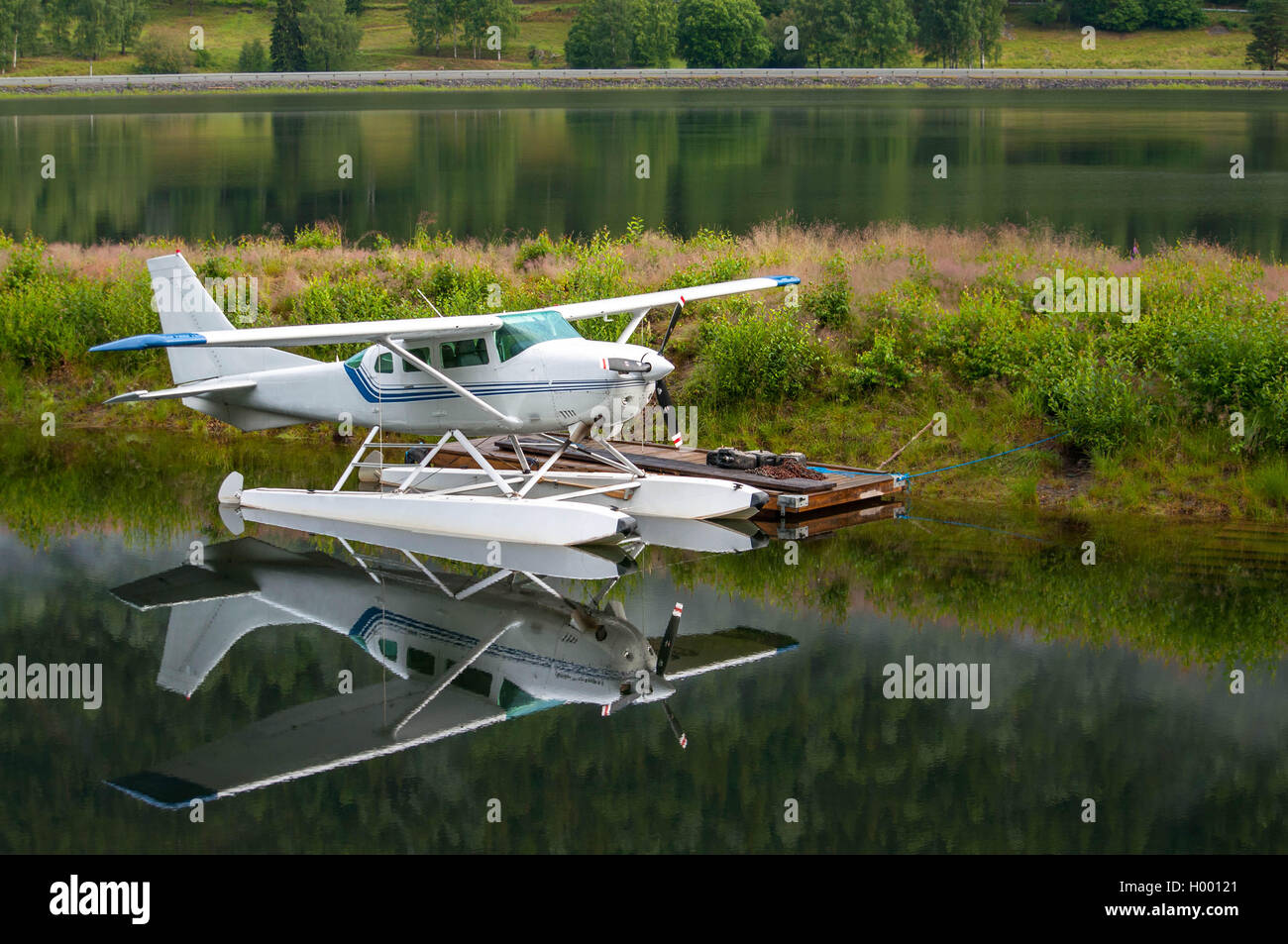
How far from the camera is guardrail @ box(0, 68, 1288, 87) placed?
107 metres

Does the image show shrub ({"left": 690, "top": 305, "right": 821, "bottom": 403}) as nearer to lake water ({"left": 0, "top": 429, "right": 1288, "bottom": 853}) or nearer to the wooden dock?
the wooden dock

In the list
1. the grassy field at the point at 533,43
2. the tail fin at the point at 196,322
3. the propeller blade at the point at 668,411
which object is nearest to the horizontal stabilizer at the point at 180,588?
the tail fin at the point at 196,322

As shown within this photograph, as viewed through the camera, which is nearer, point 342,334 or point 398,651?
point 398,651

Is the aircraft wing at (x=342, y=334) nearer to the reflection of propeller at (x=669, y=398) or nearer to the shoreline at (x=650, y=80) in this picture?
the reflection of propeller at (x=669, y=398)

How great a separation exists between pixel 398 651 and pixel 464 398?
12.0ft

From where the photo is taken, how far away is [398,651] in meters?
10.4

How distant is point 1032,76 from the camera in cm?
10869

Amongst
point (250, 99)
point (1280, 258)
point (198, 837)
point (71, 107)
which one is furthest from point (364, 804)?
point (250, 99)

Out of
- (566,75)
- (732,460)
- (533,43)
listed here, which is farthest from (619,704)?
(533,43)

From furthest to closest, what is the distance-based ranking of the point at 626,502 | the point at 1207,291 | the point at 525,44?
the point at 525,44, the point at 1207,291, the point at 626,502

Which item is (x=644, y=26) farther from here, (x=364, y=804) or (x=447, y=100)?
(x=364, y=804)

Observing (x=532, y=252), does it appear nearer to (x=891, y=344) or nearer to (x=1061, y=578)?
(x=891, y=344)

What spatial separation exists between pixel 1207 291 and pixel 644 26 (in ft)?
383

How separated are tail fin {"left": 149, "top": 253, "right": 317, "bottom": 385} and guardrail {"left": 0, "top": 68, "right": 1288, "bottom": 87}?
101m
